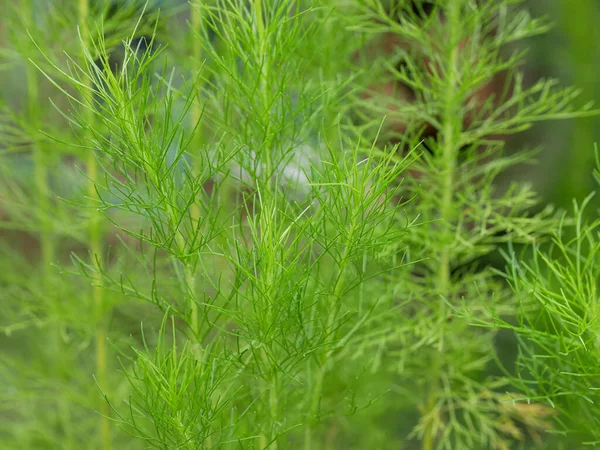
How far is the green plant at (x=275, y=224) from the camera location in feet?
1.57

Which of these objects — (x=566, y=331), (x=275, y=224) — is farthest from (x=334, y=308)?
(x=566, y=331)

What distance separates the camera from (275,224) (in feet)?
1.55

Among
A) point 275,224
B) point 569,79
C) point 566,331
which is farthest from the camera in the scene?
point 569,79

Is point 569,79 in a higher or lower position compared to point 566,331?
higher

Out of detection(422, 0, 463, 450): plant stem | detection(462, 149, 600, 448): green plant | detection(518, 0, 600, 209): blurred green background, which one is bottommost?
detection(462, 149, 600, 448): green plant

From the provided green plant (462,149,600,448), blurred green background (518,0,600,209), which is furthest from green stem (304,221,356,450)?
blurred green background (518,0,600,209)

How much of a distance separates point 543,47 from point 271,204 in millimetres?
716

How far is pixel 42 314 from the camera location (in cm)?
105

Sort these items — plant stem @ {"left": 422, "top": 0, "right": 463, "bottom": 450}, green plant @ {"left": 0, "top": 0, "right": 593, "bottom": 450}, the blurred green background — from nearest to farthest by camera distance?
1. green plant @ {"left": 0, "top": 0, "right": 593, "bottom": 450}
2. plant stem @ {"left": 422, "top": 0, "right": 463, "bottom": 450}
3. the blurred green background

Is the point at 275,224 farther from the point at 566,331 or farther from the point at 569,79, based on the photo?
the point at 569,79

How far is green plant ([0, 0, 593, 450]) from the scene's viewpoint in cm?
48

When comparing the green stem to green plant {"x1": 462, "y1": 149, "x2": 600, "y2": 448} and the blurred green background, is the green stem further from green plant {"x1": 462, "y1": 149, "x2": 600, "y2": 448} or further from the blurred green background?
the blurred green background

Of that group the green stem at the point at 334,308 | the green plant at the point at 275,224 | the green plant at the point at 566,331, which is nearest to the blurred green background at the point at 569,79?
the green plant at the point at 275,224

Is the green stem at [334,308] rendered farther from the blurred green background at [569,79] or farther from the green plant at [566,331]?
the blurred green background at [569,79]
